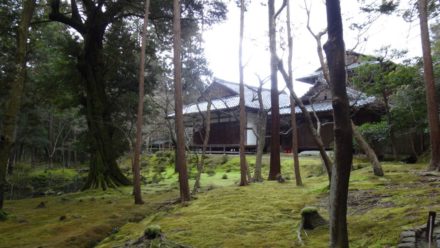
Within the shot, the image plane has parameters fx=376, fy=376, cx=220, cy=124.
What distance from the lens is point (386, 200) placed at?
27.4 ft

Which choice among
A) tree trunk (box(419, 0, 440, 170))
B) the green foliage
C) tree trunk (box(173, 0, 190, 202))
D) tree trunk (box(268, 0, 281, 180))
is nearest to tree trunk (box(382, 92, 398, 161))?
tree trunk (box(268, 0, 281, 180))

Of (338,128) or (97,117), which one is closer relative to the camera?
(338,128)

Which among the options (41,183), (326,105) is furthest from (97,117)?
(41,183)

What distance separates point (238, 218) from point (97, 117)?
13.2m

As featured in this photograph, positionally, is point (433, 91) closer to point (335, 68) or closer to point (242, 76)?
point (242, 76)

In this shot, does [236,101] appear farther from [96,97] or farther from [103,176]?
[103,176]

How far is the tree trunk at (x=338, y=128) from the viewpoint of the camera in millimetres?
4180

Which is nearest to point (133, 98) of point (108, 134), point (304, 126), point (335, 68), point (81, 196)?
point (108, 134)

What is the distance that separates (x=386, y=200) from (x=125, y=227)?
20.7ft

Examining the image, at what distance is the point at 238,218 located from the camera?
877cm

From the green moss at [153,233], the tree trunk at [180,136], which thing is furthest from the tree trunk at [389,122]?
the green moss at [153,233]

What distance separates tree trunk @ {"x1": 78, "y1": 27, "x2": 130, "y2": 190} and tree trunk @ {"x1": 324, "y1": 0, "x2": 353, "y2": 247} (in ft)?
53.2

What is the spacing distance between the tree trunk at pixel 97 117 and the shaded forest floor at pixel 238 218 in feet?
15.5

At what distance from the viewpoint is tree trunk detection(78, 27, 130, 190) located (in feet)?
63.3
